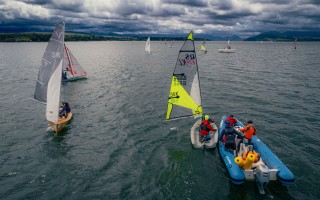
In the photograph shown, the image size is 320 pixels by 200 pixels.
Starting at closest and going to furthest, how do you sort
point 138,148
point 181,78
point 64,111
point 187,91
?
point 181,78 → point 138,148 → point 187,91 → point 64,111

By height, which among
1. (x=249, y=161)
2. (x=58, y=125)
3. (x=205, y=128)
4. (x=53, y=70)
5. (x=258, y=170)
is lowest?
(x=58, y=125)

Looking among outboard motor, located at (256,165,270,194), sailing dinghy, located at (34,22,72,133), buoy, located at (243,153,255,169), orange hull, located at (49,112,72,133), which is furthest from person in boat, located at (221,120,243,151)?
orange hull, located at (49,112,72,133)

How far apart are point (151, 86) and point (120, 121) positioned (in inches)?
675

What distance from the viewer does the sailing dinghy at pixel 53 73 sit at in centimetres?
1961

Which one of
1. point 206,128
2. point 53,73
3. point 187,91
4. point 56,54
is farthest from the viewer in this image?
point 53,73

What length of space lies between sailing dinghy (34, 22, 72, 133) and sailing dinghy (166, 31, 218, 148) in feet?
33.7

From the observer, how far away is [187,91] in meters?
19.5

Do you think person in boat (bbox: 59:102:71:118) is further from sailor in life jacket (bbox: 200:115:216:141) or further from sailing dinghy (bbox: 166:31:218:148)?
sailor in life jacket (bbox: 200:115:216:141)

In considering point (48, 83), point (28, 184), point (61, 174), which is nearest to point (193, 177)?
point (61, 174)

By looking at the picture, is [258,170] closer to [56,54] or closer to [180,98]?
[180,98]

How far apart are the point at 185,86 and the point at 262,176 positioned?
9282 mm

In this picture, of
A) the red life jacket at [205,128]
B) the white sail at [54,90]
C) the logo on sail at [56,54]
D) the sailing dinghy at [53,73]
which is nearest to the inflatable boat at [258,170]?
the red life jacket at [205,128]

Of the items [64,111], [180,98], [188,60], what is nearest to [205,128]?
[180,98]

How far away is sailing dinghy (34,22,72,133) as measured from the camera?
64.3 ft
